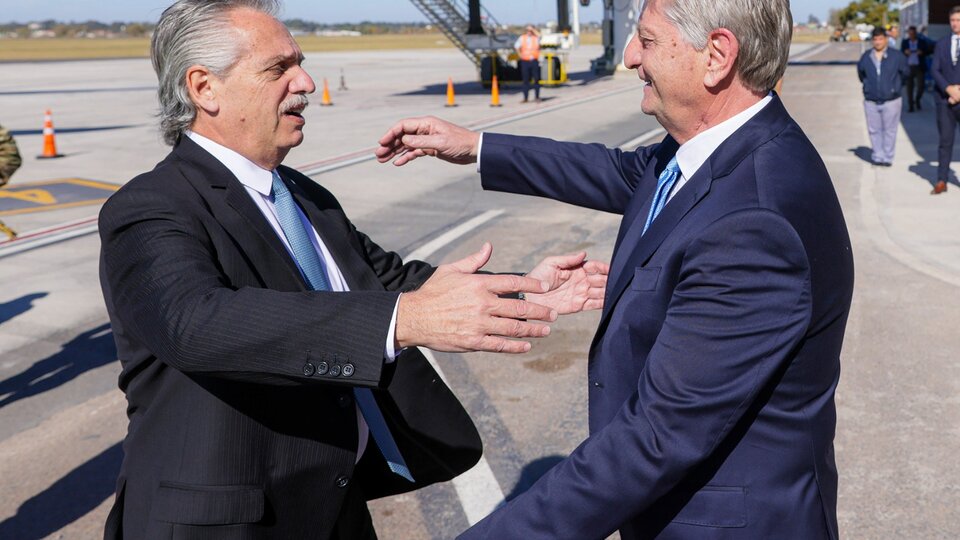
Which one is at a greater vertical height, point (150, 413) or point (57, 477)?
point (150, 413)

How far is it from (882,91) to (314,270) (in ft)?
44.8

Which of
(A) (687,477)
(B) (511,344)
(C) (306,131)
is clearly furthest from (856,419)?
(C) (306,131)

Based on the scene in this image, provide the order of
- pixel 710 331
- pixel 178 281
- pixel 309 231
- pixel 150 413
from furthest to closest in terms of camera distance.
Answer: pixel 309 231 < pixel 150 413 < pixel 178 281 < pixel 710 331

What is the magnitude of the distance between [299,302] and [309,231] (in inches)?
38.7

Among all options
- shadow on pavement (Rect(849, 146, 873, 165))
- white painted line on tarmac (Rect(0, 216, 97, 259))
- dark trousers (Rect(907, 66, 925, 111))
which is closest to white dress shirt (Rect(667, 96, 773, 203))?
white painted line on tarmac (Rect(0, 216, 97, 259))

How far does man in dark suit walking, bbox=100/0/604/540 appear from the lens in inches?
73.2

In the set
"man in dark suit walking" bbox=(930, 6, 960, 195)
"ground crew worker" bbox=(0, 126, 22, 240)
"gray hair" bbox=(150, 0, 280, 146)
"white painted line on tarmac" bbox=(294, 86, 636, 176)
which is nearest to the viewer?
"gray hair" bbox=(150, 0, 280, 146)

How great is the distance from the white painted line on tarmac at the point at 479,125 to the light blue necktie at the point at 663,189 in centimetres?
454

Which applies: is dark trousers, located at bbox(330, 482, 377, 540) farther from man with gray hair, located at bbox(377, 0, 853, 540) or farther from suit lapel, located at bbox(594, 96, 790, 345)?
suit lapel, located at bbox(594, 96, 790, 345)

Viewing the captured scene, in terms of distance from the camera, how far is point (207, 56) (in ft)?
8.15

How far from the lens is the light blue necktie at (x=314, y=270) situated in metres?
2.61

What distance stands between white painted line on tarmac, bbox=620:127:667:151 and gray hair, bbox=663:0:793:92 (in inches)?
567

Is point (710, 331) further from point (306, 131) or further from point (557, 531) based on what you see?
point (306, 131)

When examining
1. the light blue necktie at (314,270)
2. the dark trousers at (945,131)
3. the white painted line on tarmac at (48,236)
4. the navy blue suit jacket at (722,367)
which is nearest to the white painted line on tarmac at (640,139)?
the dark trousers at (945,131)
